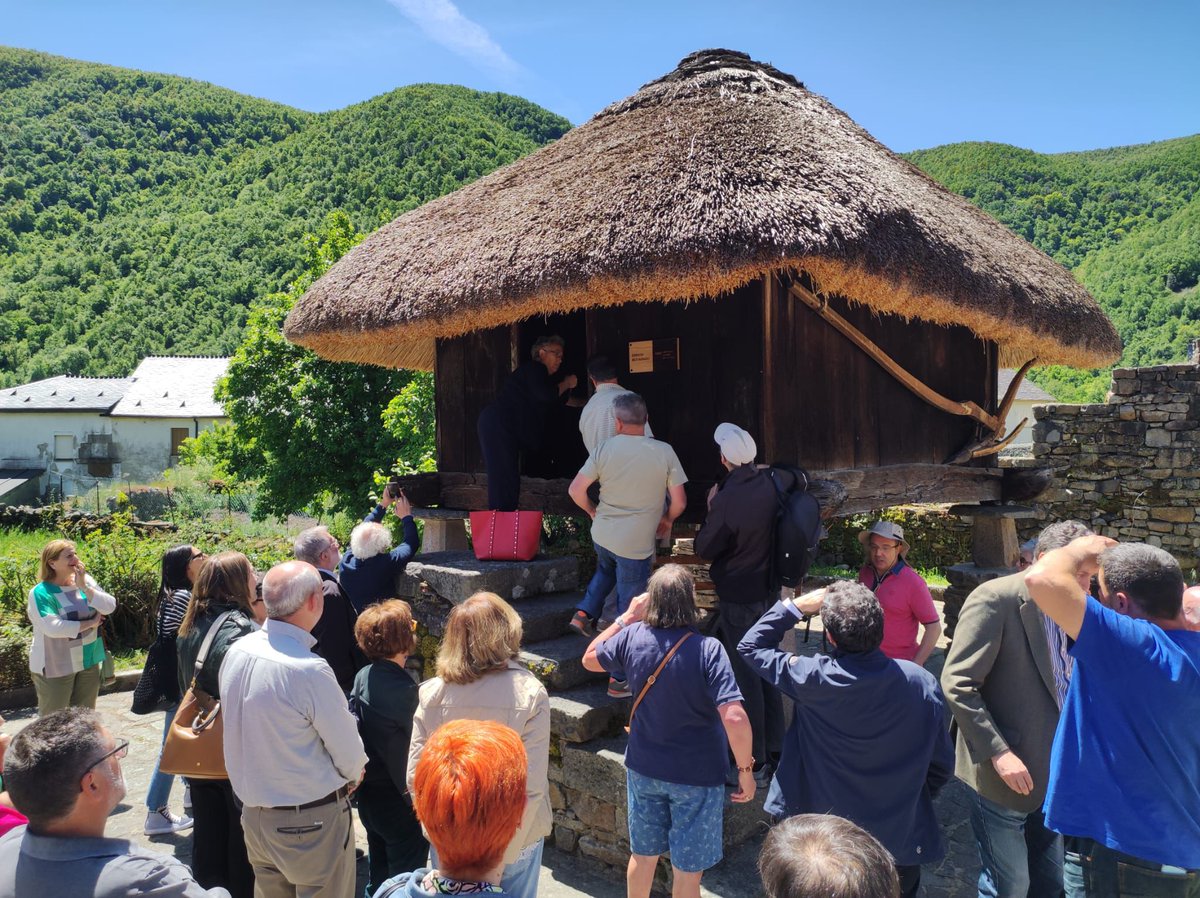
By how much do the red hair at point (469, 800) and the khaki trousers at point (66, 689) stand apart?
412cm

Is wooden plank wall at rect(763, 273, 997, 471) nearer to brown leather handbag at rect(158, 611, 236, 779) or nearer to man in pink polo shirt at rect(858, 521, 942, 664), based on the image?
man in pink polo shirt at rect(858, 521, 942, 664)

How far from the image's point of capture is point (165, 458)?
34.0 metres

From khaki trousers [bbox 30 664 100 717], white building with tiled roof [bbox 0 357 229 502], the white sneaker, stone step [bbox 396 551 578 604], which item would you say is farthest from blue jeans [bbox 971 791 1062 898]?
white building with tiled roof [bbox 0 357 229 502]

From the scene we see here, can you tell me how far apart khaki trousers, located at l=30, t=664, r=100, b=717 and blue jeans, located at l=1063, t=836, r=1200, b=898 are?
16.8ft

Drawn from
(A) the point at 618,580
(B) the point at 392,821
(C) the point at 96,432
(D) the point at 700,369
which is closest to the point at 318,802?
(B) the point at 392,821

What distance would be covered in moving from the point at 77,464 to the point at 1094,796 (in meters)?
39.1

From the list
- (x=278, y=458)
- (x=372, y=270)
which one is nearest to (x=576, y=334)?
(x=372, y=270)

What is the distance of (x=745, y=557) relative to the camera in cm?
402

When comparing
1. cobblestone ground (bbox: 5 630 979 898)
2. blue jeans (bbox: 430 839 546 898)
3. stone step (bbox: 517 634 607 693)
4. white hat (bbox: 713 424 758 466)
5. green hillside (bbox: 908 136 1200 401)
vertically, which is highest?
green hillside (bbox: 908 136 1200 401)

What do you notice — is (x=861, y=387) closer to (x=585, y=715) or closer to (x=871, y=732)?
(x=585, y=715)

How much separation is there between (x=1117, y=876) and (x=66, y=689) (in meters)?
5.30

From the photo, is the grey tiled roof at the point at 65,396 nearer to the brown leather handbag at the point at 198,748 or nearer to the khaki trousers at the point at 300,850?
the brown leather handbag at the point at 198,748

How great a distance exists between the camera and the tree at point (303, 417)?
57.5 ft

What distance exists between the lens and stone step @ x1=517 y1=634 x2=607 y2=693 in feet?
14.5
